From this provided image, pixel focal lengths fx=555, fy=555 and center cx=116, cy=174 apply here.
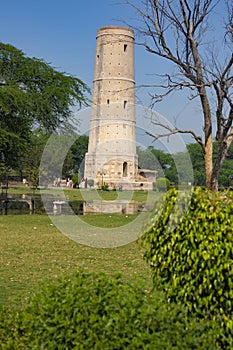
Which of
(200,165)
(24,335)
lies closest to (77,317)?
(24,335)

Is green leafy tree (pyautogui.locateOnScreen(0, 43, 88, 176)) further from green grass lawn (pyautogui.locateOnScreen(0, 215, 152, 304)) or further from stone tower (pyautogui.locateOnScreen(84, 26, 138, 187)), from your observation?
stone tower (pyautogui.locateOnScreen(84, 26, 138, 187))

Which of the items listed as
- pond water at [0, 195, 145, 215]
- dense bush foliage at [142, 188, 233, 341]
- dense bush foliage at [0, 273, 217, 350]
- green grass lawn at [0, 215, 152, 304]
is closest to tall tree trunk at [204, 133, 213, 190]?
green grass lawn at [0, 215, 152, 304]

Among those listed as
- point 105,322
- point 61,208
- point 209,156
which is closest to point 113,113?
point 61,208

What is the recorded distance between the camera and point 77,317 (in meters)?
3.47

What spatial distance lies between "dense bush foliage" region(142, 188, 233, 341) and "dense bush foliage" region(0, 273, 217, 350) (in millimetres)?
A: 202

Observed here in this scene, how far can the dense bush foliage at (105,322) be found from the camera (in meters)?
3.39

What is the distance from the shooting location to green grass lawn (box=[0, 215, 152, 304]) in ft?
25.6

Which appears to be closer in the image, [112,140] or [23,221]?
[23,221]

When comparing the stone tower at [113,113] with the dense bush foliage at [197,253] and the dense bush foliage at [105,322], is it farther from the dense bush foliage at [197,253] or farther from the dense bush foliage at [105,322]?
the dense bush foliage at [105,322]

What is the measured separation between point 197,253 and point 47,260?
6247mm

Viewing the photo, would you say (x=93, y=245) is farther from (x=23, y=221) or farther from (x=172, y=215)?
(x=172, y=215)

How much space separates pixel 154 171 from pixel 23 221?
1210 inches

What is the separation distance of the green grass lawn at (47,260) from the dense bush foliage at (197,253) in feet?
7.16

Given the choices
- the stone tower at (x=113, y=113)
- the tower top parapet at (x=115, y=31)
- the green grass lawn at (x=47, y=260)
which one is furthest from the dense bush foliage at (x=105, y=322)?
the tower top parapet at (x=115, y=31)
